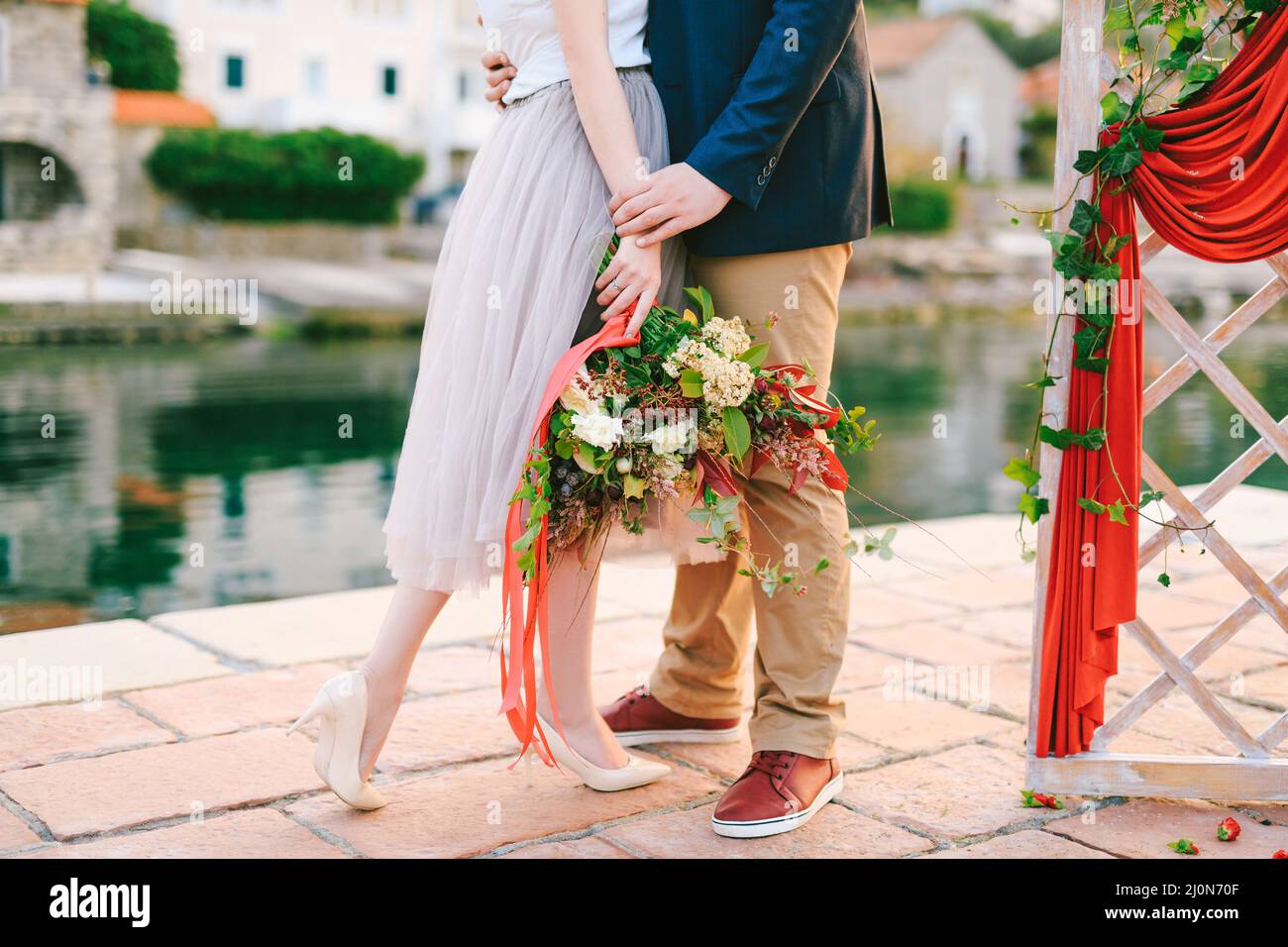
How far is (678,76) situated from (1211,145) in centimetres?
80

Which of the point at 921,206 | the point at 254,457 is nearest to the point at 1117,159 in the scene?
the point at 254,457

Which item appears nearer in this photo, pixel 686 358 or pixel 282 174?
pixel 686 358

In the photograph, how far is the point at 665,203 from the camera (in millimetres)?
1952

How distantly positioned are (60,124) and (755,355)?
21278 mm

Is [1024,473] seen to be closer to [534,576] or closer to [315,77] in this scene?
[534,576]

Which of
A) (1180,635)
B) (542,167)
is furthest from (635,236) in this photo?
(1180,635)

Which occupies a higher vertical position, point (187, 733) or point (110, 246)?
point (110, 246)

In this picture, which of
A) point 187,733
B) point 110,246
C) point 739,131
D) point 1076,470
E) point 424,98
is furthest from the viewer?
point 424,98

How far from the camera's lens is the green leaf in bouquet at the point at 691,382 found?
192cm

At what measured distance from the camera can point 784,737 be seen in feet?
7.02

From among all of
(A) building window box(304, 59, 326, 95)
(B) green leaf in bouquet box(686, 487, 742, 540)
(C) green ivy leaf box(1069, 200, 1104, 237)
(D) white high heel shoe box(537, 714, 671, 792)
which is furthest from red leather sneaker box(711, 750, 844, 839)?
(A) building window box(304, 59, 326, 95)

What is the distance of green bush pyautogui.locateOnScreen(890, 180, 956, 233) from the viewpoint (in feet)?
90.7

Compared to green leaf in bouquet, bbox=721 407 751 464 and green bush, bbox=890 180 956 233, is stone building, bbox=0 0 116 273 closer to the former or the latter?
green bush, bbox=890 180 956 233

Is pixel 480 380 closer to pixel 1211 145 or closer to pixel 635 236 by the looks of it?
pixel 635 236
